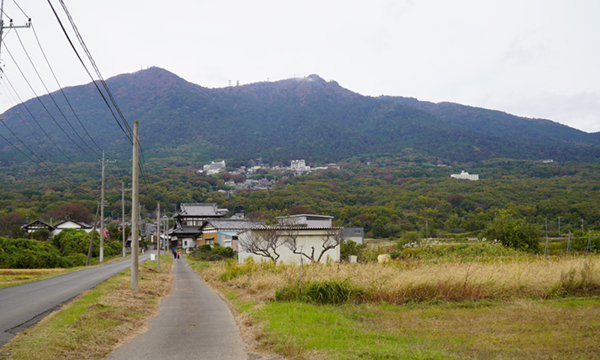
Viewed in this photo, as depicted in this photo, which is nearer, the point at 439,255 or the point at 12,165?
the point at 439,255

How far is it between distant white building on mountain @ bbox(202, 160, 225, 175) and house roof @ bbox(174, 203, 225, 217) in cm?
5817

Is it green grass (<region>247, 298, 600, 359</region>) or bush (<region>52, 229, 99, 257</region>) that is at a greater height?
green grass (<region>247, 298, 600, 359</region>)

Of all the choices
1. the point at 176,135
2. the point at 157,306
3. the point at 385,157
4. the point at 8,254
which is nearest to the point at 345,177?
the point at 385,157

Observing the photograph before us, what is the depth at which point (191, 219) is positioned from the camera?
75312 mm

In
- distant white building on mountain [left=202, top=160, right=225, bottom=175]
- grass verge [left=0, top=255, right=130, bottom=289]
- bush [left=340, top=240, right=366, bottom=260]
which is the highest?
distant white building on mountain [left=202, top=160, right=225, bottom=175]

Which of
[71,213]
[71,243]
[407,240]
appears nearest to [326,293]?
[407,240]

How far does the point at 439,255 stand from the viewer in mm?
29109

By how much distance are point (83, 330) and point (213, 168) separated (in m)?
135

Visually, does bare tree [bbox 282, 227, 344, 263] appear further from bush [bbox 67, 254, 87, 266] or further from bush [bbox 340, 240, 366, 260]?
bush [bbox 67, 254, 87, 266]

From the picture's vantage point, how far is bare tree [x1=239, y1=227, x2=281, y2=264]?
27.5m

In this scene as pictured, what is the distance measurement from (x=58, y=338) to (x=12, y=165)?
126 m

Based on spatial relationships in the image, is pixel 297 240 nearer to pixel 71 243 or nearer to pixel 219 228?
pixel 71 243

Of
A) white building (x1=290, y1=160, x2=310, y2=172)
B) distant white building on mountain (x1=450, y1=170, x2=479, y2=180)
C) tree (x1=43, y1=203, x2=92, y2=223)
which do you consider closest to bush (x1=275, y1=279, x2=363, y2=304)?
tree (x1=43, y1=203, x2=92, y2=223)

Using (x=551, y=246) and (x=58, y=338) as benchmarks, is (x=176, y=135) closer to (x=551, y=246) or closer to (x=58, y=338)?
(x=551, y=246)
